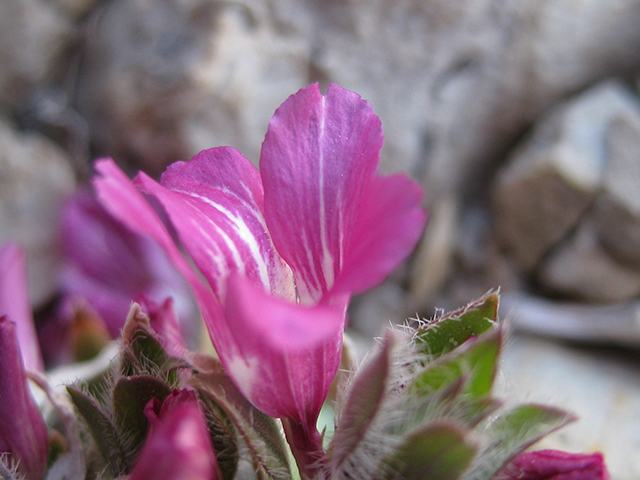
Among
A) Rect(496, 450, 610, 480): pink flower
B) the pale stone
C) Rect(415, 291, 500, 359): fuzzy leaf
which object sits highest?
Rect(415, 291, 500, 359): fuzzy leaf

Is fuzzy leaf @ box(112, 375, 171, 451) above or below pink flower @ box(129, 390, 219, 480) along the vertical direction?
below

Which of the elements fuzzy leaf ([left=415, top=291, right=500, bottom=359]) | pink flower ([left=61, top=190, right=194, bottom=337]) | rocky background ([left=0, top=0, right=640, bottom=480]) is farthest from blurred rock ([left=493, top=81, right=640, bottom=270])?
fuzzy leaf ([left=415, top=291, right=500, bottom=359])

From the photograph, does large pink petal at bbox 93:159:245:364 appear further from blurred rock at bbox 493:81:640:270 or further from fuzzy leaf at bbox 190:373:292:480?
blurred rock at bbox 493:81:640:270

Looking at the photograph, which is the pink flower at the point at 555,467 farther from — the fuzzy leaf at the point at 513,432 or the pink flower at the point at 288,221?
the pink flower at the point at 288,221

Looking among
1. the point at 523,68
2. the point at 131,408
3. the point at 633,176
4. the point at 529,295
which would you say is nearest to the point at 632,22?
the point at 523,68

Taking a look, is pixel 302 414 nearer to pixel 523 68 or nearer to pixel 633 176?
pixel 633 176

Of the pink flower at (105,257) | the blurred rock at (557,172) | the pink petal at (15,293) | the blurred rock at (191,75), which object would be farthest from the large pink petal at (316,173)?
the blurred rock at (557,172)
